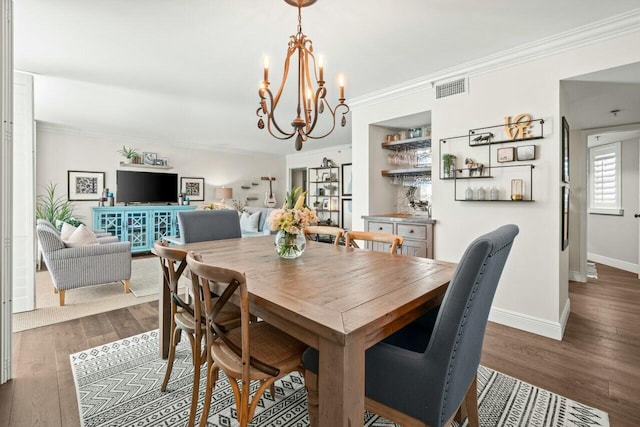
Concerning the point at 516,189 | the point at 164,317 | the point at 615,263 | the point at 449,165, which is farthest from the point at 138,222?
the point at 615,263

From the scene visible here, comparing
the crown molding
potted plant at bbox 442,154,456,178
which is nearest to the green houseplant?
the crown molding

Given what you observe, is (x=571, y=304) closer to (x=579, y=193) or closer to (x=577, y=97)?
(x=579, y=193)

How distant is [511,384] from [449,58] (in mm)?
2633

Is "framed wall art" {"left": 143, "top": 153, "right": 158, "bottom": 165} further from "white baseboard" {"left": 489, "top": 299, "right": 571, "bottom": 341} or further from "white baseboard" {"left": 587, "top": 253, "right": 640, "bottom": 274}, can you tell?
"white baseboard" {"left": 587, "top": 253, "right": 640, "bottom": 274}

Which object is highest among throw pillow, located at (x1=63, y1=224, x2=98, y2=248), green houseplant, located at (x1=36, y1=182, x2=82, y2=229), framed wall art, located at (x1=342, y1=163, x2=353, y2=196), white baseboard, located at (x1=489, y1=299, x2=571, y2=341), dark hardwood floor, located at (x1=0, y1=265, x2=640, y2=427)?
framed wall art, located at (x1=342, y1=163, x2=353, y2=196)

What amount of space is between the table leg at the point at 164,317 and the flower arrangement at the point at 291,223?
89 cm

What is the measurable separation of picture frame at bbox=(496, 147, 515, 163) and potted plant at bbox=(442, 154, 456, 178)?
0.39 m

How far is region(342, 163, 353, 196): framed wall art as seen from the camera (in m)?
7.39

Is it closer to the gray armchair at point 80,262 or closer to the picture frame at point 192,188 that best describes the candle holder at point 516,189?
the gray armchair at point 80,262

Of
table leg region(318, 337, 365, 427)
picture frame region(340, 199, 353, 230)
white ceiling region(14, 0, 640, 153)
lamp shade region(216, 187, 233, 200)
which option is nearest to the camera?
table leg region(318, 337, 365, 427)

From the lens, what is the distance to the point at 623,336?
8.38ft

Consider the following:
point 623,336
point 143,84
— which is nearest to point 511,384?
point 623,336

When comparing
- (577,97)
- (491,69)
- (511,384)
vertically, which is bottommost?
(511,384)

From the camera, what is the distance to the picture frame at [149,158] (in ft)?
21.5
